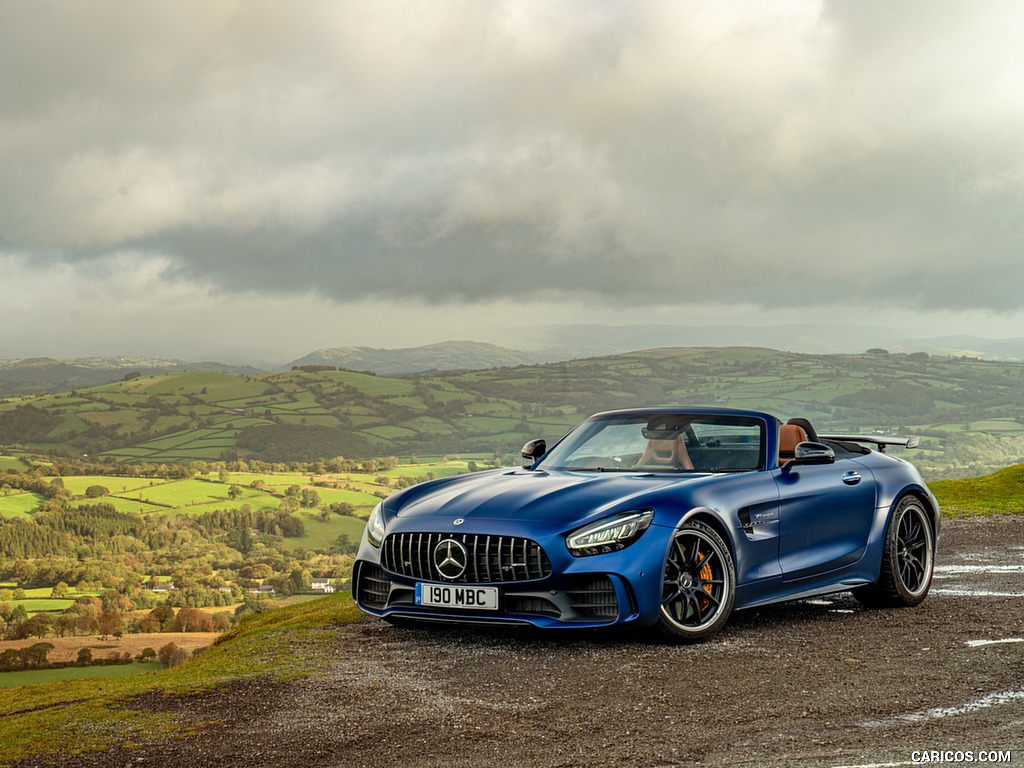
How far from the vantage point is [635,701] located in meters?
6.48

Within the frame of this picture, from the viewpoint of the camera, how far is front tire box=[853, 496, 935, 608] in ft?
32.5

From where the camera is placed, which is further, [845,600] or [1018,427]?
[1018,427]

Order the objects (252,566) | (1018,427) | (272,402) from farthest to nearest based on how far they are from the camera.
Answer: (272,402) < (1018,427) < (252,566)

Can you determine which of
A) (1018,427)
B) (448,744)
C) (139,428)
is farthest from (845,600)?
(139,428)

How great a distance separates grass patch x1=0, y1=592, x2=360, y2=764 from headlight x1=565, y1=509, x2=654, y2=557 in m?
2.02

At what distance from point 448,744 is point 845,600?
612 cm

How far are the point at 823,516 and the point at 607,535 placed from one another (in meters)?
2.43

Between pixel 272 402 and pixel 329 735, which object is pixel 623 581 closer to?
pixel 329 735

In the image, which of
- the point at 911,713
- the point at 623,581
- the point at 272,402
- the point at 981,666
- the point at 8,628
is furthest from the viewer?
the point at 272,402

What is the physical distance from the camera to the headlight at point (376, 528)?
888 centimetres

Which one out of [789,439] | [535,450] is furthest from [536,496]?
[789,439]

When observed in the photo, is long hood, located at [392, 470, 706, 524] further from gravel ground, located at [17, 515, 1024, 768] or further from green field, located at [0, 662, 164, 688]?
green field, located at [0, 662, 164, 688]

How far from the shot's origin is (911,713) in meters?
6.00

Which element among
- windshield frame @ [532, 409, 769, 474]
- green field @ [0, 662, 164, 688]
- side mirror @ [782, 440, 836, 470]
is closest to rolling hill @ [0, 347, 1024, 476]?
green field @ [0, 662, 164, 688]
